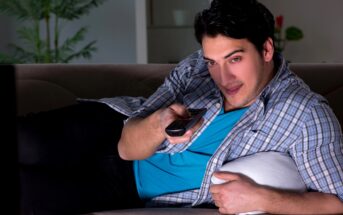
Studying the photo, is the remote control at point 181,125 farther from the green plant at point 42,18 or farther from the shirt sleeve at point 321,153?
→ the green plant at point 42,18

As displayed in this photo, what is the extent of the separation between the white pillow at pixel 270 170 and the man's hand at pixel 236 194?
0.05 ft

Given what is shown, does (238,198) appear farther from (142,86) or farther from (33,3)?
(33,3)

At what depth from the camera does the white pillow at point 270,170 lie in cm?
105

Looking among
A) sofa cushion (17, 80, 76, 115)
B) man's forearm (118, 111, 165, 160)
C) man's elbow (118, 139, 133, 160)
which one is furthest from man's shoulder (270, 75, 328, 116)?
sofa cushion (17, 80, 76, 115)

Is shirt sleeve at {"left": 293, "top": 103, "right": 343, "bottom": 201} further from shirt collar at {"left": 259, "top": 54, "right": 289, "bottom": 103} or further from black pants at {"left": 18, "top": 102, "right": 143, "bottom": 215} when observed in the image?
black pants at {"left": 18, "top": 102, "right": 143, "bottom": 215}

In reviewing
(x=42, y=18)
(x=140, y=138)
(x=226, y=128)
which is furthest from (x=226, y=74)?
(x=42, y=18)

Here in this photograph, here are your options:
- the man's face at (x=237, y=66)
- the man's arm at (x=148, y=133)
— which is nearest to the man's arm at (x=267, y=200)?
the man's arm at (x=148, y=133)


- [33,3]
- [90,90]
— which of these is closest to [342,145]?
[90,90]

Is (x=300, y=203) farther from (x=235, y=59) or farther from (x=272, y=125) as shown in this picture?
(x=235, y=59)

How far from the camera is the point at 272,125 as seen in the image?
1.15 m

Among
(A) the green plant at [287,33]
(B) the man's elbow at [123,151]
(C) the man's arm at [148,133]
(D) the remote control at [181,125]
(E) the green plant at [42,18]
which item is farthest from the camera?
(A) the green plant at [287,33]

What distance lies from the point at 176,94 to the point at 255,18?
1.05ft

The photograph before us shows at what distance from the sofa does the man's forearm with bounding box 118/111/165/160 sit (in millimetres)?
353

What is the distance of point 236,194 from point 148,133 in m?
0.27
